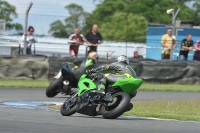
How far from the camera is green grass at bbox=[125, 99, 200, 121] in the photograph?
1297 cm

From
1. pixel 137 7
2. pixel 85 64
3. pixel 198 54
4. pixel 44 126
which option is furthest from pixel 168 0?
pixel 44 126

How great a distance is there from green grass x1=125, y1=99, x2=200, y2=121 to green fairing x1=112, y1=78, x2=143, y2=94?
964 mm

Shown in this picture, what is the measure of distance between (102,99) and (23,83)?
984 cm

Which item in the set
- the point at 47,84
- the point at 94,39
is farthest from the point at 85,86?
the point at 94,39

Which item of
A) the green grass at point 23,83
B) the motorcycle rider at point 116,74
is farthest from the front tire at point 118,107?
the green grass at point 23,83

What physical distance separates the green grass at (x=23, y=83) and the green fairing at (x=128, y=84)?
8711 millimetres

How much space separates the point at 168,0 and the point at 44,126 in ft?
326

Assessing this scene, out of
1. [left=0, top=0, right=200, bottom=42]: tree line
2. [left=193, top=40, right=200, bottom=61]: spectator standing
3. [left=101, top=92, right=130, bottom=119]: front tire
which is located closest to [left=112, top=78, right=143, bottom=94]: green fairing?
[left=101, top=92, right=130, bottom=119]: front tire

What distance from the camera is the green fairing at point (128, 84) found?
39.8 ft

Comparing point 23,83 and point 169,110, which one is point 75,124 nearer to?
point 169,110

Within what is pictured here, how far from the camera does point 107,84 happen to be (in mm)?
12516

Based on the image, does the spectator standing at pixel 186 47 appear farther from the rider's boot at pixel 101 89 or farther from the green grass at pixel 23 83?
the rider's boot at pixel 101 89

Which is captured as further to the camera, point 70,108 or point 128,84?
point 70,108

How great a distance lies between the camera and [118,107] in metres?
11.9
